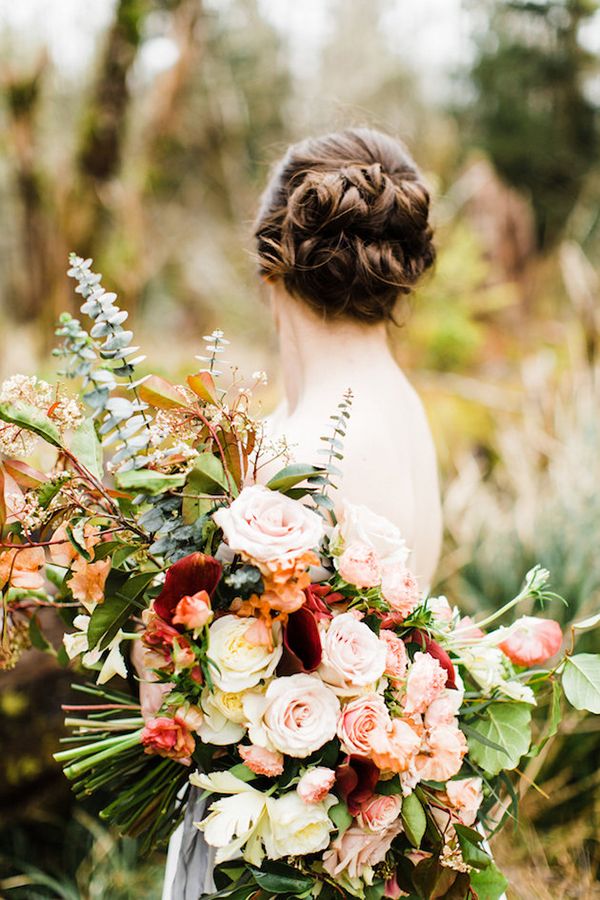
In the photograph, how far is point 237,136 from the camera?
11.8 metres

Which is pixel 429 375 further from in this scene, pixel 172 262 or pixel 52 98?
pixel 172 262

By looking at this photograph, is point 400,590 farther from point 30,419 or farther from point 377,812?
point 30,419

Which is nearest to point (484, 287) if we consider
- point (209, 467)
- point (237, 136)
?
point (237, 136)

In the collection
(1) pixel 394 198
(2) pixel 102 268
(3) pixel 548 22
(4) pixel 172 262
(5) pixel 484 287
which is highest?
(3) pixel 548 22

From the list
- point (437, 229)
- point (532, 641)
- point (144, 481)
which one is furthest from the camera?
point (437, 229)

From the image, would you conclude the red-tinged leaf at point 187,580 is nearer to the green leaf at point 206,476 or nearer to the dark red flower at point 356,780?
the green leaf at point 206,476

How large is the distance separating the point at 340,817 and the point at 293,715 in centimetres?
19

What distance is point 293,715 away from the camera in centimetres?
105

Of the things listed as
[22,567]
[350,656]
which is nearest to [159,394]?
[22,567]

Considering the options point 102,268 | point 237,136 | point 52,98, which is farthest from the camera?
point 237,136

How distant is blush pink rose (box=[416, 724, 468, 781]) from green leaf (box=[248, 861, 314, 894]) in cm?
26

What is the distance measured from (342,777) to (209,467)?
534mm

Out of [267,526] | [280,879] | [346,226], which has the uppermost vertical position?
[346,226]

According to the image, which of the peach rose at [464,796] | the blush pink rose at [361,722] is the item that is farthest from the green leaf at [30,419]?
the peach rose at [464,796]
